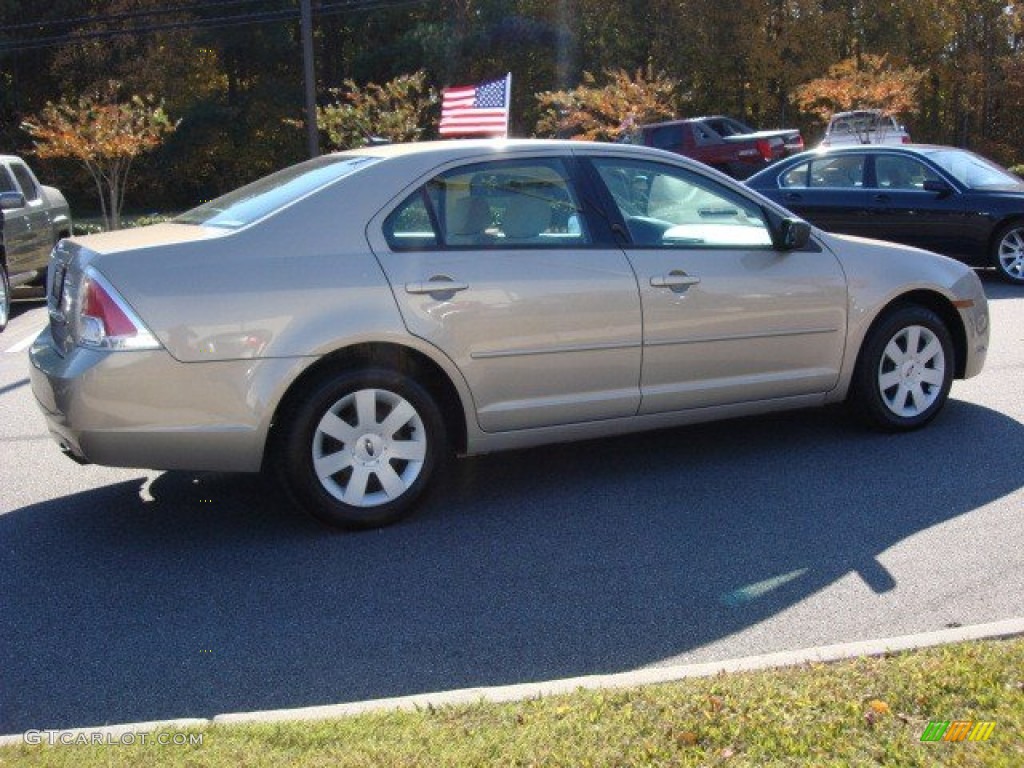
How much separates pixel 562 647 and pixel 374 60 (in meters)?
39.5

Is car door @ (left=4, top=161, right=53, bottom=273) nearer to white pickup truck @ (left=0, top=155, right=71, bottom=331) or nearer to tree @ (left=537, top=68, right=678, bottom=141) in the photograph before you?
white pickup truck @ (left=0, top=155, right=71, bottom=331)

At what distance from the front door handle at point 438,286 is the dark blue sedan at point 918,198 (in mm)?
9124

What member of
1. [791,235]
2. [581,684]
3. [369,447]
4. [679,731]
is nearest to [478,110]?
[791,235]

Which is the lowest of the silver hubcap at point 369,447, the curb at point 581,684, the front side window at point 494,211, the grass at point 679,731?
the curb at point 581,684

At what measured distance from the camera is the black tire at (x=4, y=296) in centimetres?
1230

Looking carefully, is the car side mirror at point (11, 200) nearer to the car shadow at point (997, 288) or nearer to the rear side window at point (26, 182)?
the rear side window at point (26, 182)

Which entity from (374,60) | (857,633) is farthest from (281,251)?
(374,60)

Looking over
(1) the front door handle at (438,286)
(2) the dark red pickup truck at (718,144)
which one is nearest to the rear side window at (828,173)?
(1) the front door handle at (438,286)

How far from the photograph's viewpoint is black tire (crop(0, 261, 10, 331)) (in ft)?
40.3

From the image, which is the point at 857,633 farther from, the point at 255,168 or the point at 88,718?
the point at 255,168

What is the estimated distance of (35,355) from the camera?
214 inches

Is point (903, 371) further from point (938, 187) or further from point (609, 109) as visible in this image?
point (609, 109)

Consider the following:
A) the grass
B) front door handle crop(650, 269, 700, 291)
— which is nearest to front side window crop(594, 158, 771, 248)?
front door handle crop(650, 269, 700, 291)

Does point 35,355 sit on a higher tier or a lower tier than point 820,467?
higher
